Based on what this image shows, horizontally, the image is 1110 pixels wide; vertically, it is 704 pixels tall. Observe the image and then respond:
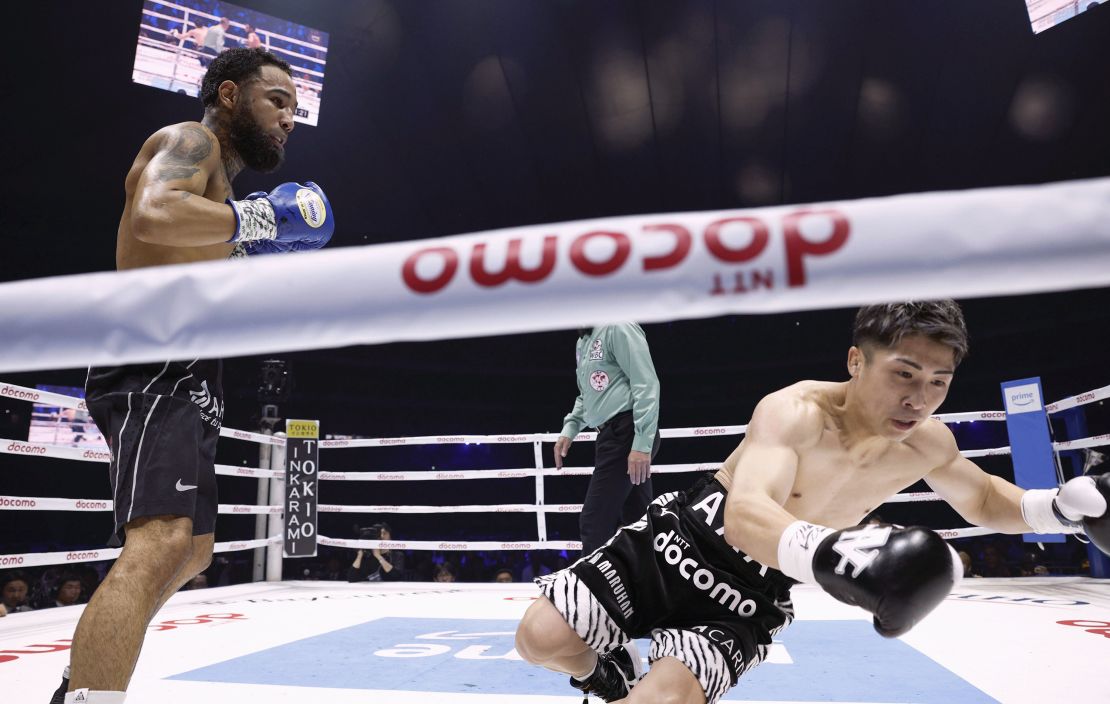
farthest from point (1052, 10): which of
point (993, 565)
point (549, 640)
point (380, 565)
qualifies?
point (380, 565)

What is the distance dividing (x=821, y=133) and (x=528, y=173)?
11.8ft

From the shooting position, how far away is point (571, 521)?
12.2 meters

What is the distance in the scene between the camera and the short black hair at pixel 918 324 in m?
1.20

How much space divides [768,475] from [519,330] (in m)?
0.69

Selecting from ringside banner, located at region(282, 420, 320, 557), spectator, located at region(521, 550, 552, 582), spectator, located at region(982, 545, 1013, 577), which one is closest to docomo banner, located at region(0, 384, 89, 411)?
ringside banner, located at region(282, 420, 320, 557)

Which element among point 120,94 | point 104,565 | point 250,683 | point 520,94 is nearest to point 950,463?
point 250,683

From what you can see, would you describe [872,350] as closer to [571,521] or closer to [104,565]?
[104,565]

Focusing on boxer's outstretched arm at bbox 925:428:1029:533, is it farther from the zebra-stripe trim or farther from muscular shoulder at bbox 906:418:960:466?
the zebra-stripe trim

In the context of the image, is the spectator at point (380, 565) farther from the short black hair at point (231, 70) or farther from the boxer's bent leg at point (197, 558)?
the short black hair at point (231, 70)

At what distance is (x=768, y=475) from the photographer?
114 cm

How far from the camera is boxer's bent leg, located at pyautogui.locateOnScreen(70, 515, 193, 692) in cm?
108

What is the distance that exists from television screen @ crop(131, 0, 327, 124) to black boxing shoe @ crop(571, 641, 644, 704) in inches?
232

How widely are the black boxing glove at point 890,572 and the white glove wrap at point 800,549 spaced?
0.05 feet

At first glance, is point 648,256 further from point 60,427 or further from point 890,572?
point 60,427
